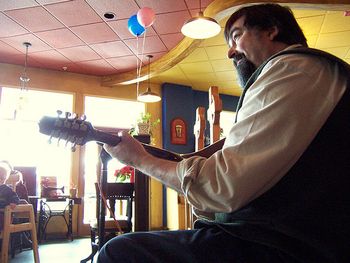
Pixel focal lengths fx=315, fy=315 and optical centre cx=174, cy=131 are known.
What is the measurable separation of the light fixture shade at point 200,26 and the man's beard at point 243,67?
88.1 inches

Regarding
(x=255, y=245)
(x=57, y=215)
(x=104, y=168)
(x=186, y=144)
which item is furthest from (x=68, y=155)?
(x=255, y=245)

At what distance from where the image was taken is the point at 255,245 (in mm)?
697

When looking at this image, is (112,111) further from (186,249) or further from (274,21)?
(186,249)

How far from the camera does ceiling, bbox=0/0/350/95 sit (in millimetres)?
3789

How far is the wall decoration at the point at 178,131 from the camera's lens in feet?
21.2

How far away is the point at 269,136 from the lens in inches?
24.5

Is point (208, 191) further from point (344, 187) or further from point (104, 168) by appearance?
point (104, 168)

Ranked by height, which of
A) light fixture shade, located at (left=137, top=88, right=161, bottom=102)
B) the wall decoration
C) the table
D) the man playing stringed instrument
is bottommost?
the table

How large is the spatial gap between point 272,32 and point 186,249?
26.0 inches

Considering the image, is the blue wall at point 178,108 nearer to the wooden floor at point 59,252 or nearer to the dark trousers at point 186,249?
the wooden floor at point 59,252

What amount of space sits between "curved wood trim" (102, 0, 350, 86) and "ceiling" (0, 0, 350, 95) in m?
0.08

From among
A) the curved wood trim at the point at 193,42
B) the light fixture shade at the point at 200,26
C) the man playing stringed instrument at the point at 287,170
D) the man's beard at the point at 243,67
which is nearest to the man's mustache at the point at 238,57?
the man's beard at the point at 243,67

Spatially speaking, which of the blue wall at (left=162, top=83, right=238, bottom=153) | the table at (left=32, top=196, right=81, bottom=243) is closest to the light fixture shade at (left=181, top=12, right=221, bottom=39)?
the blue wall at (left=162, top=83, right=238, bottom=153)

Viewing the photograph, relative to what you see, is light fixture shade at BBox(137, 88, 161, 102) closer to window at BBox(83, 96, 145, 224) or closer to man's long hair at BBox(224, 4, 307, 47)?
window at BBox(83, 96, 145, 224)
